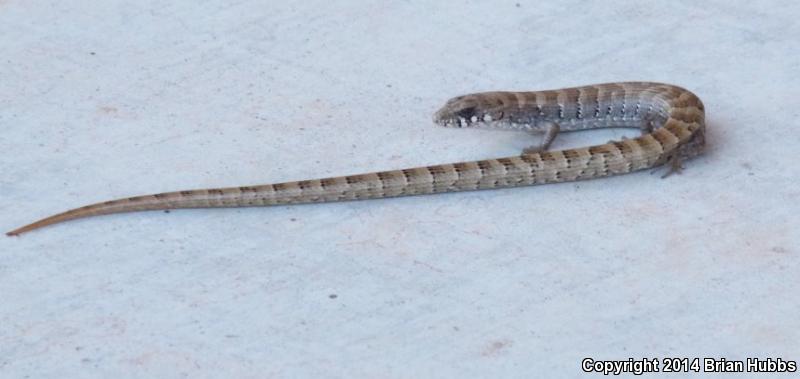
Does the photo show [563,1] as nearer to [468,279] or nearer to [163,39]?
[163,39]

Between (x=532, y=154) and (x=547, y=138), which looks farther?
(x=547, y=138)

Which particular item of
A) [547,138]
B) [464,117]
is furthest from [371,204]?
[547,138]

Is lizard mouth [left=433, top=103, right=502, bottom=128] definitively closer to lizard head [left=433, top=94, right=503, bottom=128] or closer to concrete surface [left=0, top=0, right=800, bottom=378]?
lizard head [left=433, top=94, right=503, bottom=128]

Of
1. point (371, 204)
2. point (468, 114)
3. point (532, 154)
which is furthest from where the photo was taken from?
point (468, 114)

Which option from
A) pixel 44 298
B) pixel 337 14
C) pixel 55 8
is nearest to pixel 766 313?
pixel 44 298

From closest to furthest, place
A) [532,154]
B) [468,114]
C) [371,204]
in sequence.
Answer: [371,204] < [532,154] < [468,114]

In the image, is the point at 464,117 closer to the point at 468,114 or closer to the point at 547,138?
the point at 468,114

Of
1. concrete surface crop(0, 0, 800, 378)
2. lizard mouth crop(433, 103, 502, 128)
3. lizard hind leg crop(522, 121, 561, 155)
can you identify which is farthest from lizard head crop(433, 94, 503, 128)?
lizard hind leg crop(522, 121, 561, 155)
